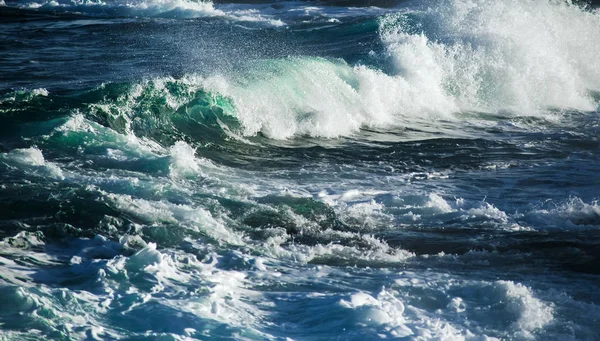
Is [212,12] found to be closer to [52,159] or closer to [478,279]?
[52,159]

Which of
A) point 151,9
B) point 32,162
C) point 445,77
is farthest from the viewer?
point 151,9

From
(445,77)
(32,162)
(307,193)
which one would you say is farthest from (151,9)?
(307,193)

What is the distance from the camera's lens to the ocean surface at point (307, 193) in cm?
553

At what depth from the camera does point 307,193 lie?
9.01 metres

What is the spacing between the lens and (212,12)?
35.6 metres

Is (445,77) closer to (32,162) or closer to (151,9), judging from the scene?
(32,162)

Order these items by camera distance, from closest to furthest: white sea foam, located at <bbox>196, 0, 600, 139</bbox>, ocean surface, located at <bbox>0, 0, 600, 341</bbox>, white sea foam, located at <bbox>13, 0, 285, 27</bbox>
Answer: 1. ocean surface, located at <bbox>0, 0, 600, 341</bbox>
2. white sea foam, located at <bbox>196, 0, 600, 139</bbox>
3. white sea foam, located at <bbox>13, 0, 285, 27</bbox>

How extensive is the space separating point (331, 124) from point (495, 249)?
6183 millimetres

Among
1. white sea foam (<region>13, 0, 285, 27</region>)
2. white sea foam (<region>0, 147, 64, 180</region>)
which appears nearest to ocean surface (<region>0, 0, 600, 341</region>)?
white sea foam (<region>0, 147, 64, 180</region>)

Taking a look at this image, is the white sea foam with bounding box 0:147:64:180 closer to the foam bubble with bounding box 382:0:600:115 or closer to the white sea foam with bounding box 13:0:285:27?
the foam bubble with bounding box 382:0:600:115

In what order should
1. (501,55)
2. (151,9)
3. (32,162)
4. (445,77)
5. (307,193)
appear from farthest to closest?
(151,9), (501,55), (445,77), (307,193), (32,162)

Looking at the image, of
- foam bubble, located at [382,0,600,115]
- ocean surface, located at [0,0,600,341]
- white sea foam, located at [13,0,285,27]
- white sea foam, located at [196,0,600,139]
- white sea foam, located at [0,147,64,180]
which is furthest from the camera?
white sea foam, located at [13,0,285,27]

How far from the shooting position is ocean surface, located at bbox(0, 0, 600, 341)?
553cm

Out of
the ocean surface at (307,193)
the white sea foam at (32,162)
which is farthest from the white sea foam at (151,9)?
the white sea foam at (32,162)
